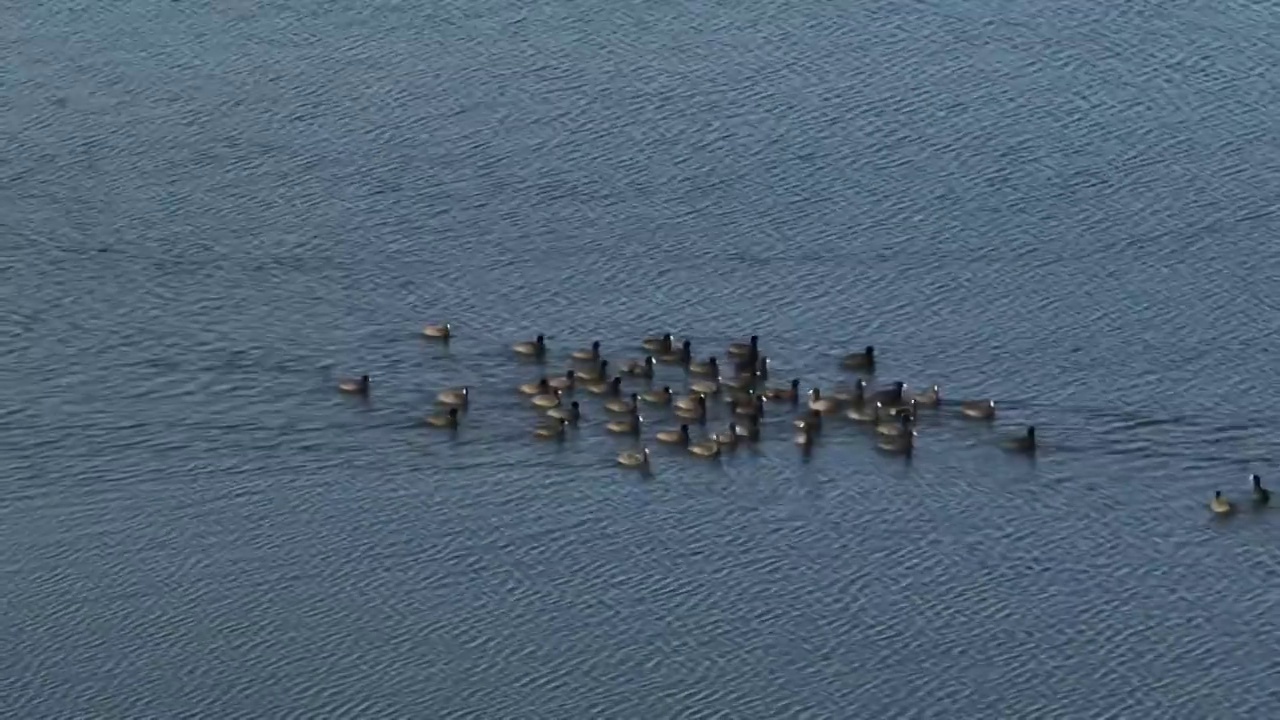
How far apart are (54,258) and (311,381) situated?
11.0 m

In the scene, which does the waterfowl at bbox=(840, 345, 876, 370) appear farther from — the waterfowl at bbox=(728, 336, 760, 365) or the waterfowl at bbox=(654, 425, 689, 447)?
the waterfowl at bbox=(654, 425, 689, 447)

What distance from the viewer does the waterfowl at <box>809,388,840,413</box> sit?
291 feet

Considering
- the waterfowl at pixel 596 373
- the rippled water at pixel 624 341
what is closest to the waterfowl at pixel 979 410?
the rippled water at pixel 624 341

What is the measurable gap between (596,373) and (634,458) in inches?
184

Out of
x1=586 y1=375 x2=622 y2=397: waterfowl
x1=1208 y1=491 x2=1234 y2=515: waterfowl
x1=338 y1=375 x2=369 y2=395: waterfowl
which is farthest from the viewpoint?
x1=338 y1=375 x2=369 y2=395: waterfowl

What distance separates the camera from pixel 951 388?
8988cm

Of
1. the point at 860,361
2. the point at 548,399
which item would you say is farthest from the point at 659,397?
the point at 860,361

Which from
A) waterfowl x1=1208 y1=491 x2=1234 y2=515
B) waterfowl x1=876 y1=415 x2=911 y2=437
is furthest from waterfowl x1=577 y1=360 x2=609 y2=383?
waterfowl x1=1208 y1=491 x2=1234 y2=515

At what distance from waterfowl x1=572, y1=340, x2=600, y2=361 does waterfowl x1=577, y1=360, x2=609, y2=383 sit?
0.55 metres

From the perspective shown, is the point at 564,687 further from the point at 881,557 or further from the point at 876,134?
the point at 876,134

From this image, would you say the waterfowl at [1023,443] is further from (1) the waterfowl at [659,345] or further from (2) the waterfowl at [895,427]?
(1) the waterfowl at [659,345]

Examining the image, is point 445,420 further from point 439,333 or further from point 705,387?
point 705,387

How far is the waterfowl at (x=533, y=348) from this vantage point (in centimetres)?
9150

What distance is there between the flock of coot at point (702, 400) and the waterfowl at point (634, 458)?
0.9 inches
